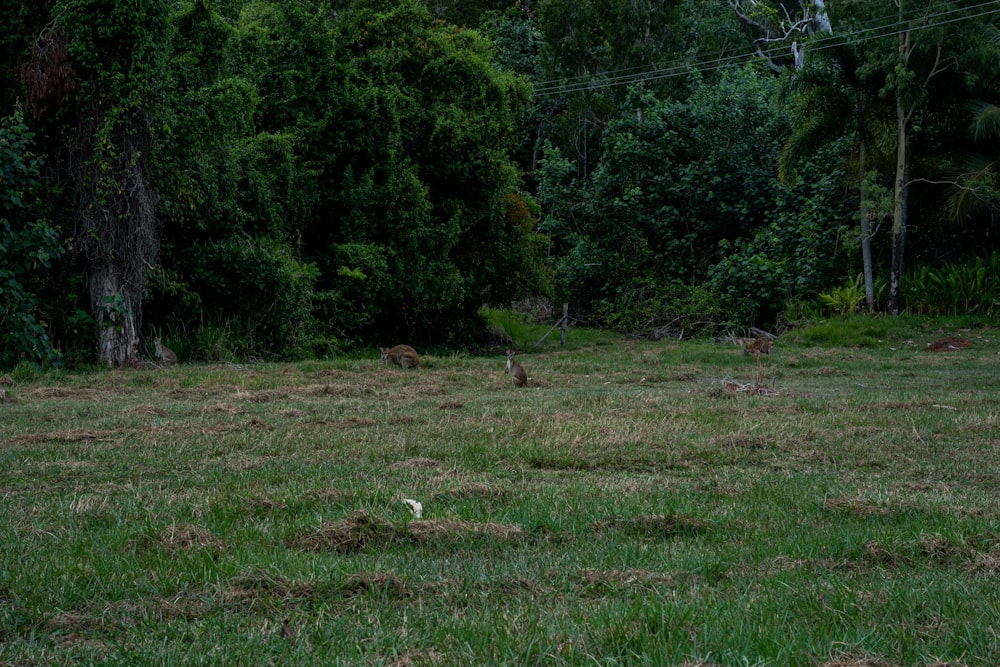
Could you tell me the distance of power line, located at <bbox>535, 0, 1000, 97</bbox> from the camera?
953 inches

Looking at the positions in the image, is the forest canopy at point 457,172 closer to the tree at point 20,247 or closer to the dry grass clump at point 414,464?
the tree at point 20,247

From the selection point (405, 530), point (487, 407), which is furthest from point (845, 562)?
point (487, 407)

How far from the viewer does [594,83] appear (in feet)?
113

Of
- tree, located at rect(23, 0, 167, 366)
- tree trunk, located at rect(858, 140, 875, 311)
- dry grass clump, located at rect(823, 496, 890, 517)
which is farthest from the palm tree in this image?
dry grass clump, located at rect(823, 496, 890, 517)

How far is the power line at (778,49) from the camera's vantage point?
24.2 meters

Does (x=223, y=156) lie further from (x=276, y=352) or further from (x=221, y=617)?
(x=221, y=617)

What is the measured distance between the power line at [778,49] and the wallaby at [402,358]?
640 inches

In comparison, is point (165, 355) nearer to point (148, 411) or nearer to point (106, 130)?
point (106, 130)

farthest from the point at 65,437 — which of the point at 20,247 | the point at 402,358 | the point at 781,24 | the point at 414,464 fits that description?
the point at 781,24

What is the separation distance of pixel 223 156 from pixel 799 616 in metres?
16.8

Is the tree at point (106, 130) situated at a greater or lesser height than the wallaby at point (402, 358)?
greater

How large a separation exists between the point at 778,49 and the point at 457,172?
24.1m

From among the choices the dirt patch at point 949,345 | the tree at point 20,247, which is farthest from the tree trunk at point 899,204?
the tree at point 20,247

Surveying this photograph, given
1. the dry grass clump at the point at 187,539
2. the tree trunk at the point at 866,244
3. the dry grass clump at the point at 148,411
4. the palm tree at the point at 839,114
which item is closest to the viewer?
the dry grass clump at the point at 187,539
